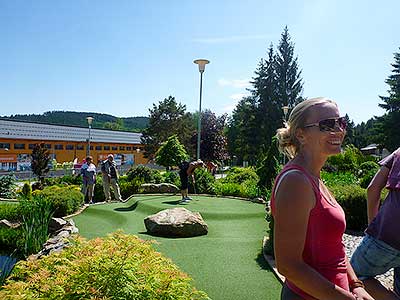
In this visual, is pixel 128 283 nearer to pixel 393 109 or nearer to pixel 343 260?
pixel 343 260

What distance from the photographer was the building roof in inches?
1690

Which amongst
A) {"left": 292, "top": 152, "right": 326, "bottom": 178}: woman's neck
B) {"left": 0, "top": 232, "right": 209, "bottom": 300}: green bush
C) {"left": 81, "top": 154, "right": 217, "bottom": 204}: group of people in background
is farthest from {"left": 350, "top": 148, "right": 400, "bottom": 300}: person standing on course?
{"left": 81, "top": 154, "right": 217, "bottom": 204}: group of people in background

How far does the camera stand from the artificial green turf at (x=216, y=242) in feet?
16.1

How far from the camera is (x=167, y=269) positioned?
8.61 feet

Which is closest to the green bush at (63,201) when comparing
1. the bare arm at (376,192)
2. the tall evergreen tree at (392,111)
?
the bare arm at (376,192)

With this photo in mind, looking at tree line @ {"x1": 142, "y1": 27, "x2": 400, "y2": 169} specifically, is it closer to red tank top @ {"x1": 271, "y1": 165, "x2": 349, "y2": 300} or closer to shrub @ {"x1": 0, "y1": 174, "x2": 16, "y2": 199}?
shrub @ {"x1": 0, "y1": 174, "x2": 16, "y2": 199}

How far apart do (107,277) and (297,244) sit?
1.27m

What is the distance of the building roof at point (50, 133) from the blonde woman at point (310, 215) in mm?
45473

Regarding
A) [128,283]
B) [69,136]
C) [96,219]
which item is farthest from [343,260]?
[69,136]

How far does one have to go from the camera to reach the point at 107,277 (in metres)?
2.26

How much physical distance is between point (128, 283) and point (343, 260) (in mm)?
1262

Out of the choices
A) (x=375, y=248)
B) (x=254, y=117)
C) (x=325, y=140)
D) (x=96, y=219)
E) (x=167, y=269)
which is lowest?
(x=96, y=219)

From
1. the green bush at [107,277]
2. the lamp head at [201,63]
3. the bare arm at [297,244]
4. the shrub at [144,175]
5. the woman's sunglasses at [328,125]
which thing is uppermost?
the lamp head at [201,63]

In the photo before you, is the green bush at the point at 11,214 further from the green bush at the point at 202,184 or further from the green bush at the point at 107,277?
the green bush at the point at 107,277
